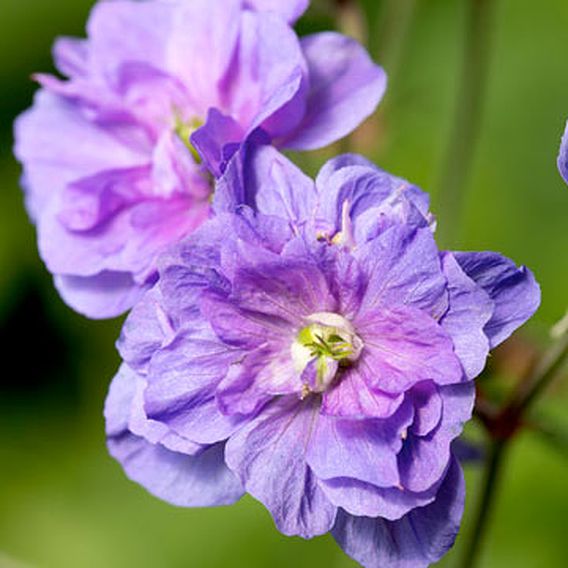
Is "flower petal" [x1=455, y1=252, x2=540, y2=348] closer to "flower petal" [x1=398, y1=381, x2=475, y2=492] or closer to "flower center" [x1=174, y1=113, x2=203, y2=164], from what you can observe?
"flower petal" [x1=398, y1=381, x2=475, y2=492]

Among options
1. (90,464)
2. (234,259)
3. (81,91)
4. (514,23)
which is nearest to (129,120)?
(81,91)

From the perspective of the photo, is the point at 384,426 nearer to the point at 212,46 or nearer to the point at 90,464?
the point at 212,46

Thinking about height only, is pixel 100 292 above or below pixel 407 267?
below

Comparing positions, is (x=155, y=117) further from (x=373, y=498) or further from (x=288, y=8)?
(x=373, y=498)

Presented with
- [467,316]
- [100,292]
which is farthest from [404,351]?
A: [100,292]

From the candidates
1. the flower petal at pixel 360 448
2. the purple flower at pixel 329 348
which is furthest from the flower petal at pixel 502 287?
the flower petal at pixel 360 448
